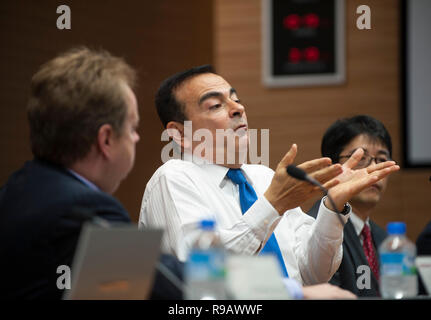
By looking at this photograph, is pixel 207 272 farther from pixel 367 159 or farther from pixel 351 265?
pixel 367 159

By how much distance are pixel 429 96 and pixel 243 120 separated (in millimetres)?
1962

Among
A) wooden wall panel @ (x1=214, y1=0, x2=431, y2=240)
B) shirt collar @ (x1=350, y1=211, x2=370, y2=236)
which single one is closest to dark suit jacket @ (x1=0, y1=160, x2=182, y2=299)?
shirt collar @ (x1=350, y1=211, x2=370, y2=236)

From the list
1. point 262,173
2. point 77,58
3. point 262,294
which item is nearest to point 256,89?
point 262,173

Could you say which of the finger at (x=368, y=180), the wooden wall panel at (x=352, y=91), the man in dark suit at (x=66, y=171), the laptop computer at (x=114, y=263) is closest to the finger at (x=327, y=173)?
the finger at (x=368, y=180)

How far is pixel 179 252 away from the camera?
2.08 metres

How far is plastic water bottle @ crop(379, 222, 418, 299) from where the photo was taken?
4.89 ft

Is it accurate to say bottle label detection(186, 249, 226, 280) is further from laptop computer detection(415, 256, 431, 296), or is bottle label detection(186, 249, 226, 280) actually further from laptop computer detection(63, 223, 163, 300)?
laptop computer detection(415, 256, 431, 296)

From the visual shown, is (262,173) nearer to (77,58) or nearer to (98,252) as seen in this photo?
(77,58)

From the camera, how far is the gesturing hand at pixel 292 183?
1.91 meters

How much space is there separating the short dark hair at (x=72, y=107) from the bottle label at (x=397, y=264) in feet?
2.23

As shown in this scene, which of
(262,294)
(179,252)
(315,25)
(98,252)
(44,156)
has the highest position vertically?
(315,25)

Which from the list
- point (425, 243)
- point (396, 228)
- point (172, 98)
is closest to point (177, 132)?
point (172, 98)

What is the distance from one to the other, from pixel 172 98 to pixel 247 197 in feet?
1.67

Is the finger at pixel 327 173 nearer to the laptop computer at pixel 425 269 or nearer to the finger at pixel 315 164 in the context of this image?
the finger at pixel 315 164
